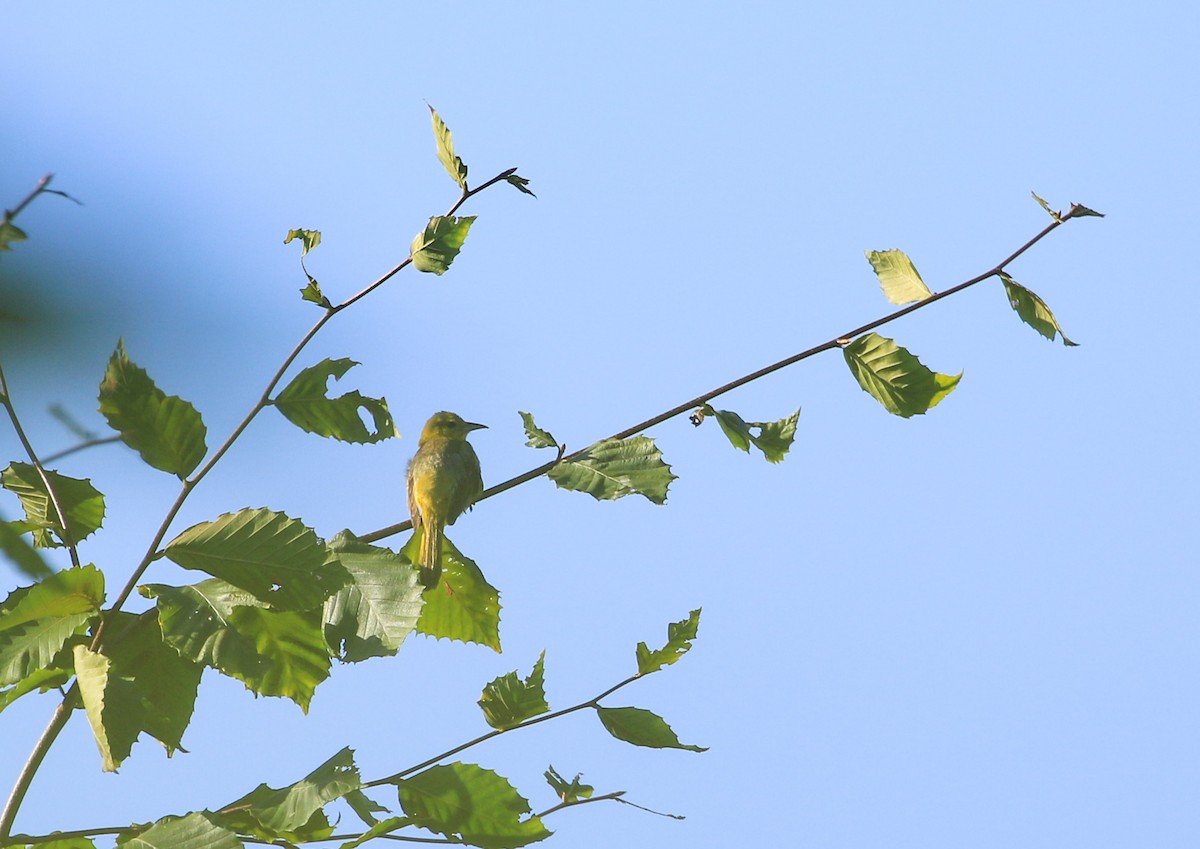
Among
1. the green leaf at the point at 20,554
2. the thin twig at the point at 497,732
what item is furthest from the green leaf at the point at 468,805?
the green leaf at the point at 20,554

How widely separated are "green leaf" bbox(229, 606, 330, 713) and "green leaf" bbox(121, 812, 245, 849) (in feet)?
0.81

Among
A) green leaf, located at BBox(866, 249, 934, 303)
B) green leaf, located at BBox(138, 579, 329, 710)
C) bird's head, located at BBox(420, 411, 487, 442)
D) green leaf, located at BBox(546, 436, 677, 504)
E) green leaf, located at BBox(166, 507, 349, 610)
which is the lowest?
green leaf, located at BBox(138, 579, 329, 710)

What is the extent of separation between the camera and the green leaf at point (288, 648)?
93.2 inches

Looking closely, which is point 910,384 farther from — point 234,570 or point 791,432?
point 234,570

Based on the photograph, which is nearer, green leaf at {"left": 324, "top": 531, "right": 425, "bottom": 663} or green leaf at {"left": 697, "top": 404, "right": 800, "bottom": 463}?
green leaf at {"left": 324, "top": 531, "right": 425, "bottom": 663}

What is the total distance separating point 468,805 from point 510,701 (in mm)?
246

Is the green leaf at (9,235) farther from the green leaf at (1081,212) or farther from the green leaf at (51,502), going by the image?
the green leaf at (1081,212)

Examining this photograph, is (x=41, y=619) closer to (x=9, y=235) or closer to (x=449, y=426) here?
(x=9, y=235)

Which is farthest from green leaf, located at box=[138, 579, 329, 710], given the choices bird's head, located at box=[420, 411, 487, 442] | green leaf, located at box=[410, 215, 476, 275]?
bird's head, located at box=[420, 411, 487, 442]

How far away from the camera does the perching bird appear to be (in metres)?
3.38

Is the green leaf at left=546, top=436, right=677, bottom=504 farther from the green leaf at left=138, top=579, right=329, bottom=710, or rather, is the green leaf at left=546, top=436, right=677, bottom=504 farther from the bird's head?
the bird's head

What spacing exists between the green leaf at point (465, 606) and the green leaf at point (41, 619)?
0.82 metres

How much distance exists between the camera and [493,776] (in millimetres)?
2512

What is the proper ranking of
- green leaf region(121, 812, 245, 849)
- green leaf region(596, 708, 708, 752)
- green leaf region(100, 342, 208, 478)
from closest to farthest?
green leaf region(121, 812, 245, 849), green leaf region(100, 342, 208, 478), green leaf region(596, 708, 708, 752)
